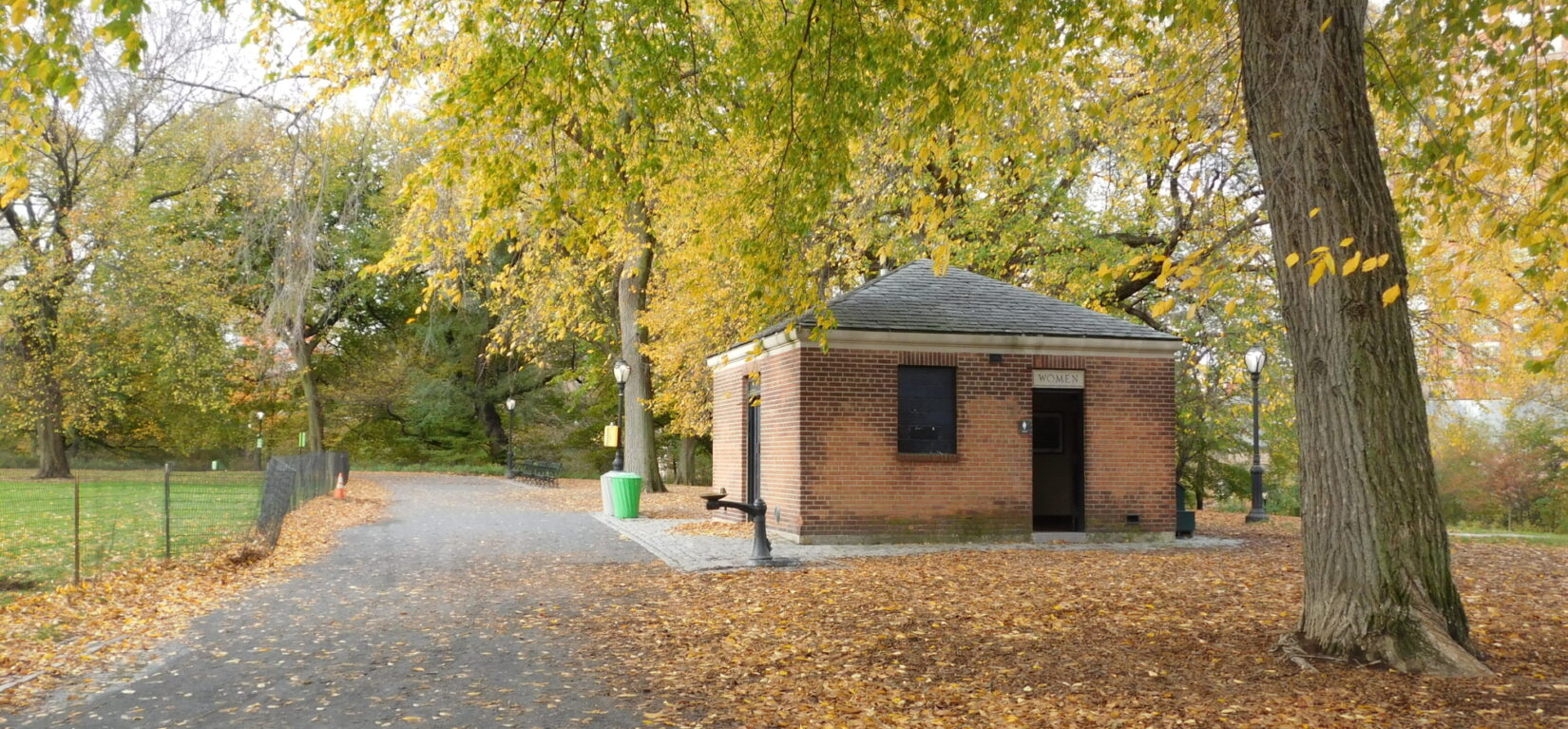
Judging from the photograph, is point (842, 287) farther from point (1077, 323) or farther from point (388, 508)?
point (388, 508)

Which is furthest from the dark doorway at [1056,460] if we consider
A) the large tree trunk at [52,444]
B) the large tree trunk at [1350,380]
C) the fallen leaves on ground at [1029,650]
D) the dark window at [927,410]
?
the large tree trunk at [52,444]

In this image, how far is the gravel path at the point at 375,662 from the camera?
582cm

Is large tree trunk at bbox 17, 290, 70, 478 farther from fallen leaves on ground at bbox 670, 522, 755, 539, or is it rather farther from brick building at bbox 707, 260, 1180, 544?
brick building at bbox 707, 260, 1180, 544

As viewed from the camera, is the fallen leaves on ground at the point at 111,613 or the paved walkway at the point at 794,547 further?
the paved walkway at the point at 794,547

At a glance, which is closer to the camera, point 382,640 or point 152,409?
point 382,640

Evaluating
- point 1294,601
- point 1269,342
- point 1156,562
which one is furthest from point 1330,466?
point 1269,342

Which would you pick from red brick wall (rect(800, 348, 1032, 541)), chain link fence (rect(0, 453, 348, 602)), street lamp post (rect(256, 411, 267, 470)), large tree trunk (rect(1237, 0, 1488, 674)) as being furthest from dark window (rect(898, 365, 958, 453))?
street lamp post (rect(256, 411, 267, 470))

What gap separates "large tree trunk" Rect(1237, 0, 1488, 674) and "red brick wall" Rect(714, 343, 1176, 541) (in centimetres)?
848

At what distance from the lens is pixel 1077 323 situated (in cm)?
1596

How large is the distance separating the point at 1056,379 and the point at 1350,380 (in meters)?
9.41

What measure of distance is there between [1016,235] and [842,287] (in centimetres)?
528

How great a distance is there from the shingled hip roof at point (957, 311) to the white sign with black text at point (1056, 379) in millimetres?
619

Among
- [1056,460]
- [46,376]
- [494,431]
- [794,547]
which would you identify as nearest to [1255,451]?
[1056,460]

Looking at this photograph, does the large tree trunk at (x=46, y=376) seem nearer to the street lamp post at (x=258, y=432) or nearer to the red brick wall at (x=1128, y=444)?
the street lamp post at (x=258, y=432)
